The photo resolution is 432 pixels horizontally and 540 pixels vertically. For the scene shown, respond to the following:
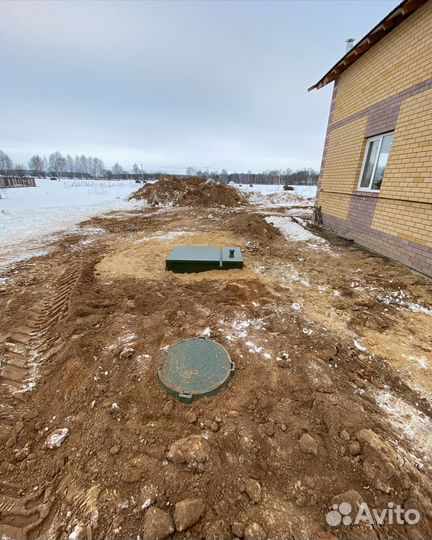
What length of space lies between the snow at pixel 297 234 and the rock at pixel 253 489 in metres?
5.94

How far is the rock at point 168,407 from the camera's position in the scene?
2.02 meters

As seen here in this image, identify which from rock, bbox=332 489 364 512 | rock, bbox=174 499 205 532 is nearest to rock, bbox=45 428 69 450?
rock, bbox=174 499 205 532

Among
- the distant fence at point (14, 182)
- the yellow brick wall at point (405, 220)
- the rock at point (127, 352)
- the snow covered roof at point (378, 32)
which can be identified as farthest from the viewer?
the distant fence at point (14, 182)

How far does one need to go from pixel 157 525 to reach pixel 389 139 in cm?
785

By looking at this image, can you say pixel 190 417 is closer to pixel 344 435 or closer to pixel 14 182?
pixel 344 435

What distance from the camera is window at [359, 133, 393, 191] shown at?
6109 mm

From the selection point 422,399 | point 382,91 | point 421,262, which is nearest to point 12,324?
point 422,399

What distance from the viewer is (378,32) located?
581cm

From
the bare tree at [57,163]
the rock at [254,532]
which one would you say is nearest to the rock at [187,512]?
the rock at [254,532]

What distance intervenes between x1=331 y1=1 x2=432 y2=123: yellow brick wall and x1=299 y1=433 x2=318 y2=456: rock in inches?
259

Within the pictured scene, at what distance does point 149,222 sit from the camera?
1082 centimetres

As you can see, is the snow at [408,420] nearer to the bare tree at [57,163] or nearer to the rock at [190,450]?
the rock at [190,450]

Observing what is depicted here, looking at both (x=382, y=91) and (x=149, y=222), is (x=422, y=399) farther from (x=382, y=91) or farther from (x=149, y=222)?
(x=149, y=222)

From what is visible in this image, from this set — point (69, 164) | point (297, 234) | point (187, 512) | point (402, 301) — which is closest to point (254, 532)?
point (187, 512)
